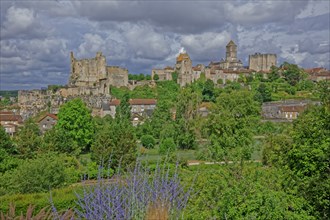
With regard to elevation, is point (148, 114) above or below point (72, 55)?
below

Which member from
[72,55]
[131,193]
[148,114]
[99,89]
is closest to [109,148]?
[131,193]

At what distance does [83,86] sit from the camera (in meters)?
89.7

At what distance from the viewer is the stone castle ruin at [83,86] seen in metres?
84.5

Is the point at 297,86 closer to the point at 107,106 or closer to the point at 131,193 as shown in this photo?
the point at 107,106

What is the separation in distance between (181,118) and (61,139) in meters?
15.2

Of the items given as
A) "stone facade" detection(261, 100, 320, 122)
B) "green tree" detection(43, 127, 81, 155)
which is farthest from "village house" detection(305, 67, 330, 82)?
"green tree" detection(43, 127, 81, 155)

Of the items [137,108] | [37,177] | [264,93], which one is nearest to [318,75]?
[264,93]

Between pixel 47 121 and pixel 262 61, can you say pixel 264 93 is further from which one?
pixel 262 61

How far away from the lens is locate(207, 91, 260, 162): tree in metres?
25.0

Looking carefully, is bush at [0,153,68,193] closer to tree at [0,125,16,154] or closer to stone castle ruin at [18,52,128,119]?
tree at [0,125,16,154]

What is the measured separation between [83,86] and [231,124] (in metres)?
69.0

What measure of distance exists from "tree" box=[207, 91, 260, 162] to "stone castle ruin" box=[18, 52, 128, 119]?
5535 centimetres

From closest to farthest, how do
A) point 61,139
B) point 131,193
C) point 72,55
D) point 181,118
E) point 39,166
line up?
1. point 131,193
2. point 39,166
3. point 61,139
4. point 181,118
5. point 72,55

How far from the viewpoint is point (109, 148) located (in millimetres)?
26250
